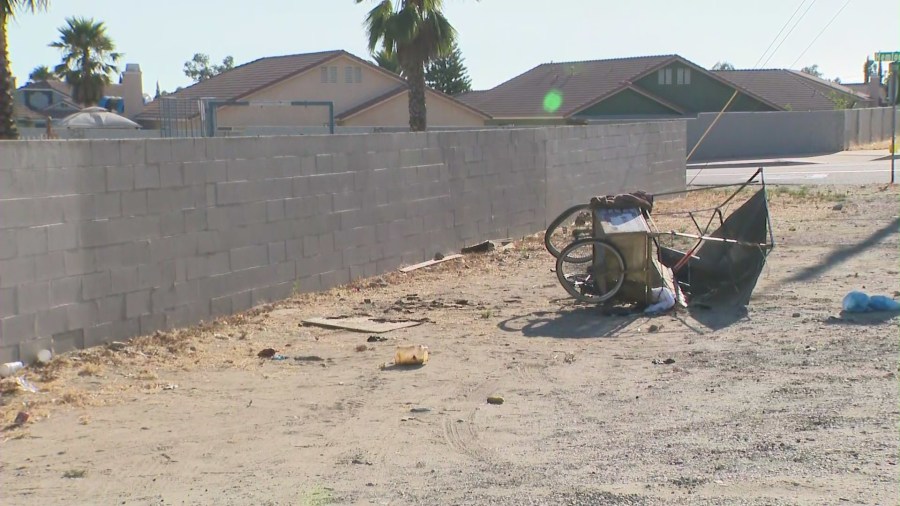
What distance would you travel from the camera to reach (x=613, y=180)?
20125mm

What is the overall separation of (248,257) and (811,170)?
24.5 m

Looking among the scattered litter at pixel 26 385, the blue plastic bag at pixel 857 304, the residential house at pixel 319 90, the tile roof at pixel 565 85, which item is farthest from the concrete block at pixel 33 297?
the tile roof at pixel 565 85

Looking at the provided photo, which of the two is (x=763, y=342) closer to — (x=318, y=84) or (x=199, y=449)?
(x=199, y=449)

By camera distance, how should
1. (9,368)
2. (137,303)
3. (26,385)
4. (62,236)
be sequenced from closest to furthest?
(26,385) → (9,368) → (62,236) → (137,303)

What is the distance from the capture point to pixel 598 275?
34.4 feet

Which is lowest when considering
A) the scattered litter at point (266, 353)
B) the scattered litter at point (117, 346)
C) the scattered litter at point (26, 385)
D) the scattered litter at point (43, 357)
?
the scattered litter at point (266, 353)

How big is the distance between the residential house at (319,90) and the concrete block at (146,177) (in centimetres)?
2754

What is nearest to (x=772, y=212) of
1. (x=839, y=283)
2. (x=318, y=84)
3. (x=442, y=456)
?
(x=839, y=283)

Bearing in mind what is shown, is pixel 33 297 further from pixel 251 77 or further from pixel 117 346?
pixel 251 77

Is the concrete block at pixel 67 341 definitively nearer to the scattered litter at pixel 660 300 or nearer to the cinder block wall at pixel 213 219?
the cinder block wall at pixel 213 219

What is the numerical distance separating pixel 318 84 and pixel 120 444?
3492 cm

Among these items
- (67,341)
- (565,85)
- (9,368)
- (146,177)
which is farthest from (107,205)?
(565,85)

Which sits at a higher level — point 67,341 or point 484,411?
point 67,341

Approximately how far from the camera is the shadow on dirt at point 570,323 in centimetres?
966
